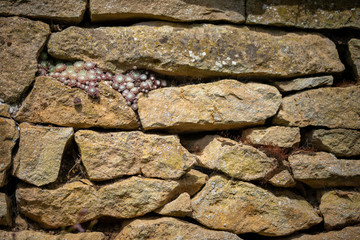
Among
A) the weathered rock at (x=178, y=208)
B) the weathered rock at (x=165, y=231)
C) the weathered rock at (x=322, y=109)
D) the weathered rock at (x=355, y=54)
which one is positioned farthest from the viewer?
the weathered rock at (x=355, y=54)

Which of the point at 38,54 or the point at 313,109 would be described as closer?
the point at 38,54

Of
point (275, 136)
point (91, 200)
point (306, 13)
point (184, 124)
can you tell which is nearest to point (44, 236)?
point (91, 200)

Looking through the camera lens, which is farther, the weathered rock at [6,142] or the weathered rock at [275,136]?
the weathered rock at [275,136]

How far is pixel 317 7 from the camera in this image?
420 cm

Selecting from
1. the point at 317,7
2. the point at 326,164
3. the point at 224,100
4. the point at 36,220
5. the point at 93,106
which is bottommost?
the point at 36,220

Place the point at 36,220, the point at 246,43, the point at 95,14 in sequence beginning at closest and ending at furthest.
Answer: the point at 36,220 → the point at 95,14 → the point at 246,43

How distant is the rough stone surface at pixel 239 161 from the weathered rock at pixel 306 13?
1.79m

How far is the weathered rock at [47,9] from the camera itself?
142 inches

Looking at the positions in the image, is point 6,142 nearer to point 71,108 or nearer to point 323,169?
point 71,108

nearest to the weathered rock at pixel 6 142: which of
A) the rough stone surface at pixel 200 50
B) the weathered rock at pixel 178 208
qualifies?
the rough stone surface at pixel 200 50

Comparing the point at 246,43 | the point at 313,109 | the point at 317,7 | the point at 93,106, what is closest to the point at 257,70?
the point at 246,43

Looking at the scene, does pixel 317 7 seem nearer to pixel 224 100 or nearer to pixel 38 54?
pixel 224 100

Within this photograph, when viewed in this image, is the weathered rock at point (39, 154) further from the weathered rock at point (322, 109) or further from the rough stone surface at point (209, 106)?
the weathered rock at point (322, 109)

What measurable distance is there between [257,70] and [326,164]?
1572mm
